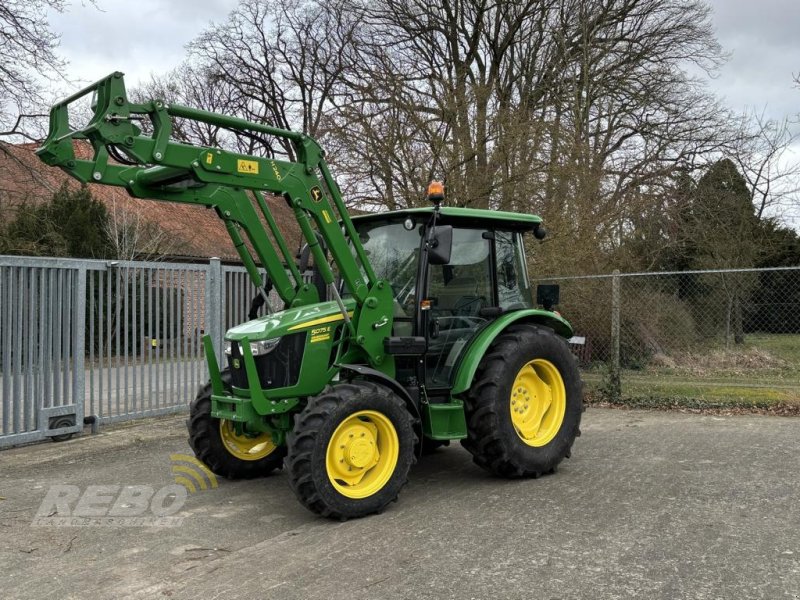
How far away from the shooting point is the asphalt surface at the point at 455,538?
11.6 feet

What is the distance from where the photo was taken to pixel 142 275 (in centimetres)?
810

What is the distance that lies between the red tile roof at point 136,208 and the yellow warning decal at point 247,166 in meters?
4.88

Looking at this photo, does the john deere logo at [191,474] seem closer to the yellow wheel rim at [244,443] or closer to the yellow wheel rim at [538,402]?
the yellow wheel rim at [244,443]

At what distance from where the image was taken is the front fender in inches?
211

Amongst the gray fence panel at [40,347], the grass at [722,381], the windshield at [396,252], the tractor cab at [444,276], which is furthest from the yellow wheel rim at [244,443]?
the grass at [722,381]

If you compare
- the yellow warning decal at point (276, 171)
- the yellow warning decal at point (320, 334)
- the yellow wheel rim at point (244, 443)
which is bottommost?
the yellow wheel rim at point (244, 443)

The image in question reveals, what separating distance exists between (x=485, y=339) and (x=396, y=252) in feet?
3.30

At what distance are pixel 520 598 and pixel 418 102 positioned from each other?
37.6 feet

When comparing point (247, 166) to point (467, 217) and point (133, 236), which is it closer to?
point (467, 217)

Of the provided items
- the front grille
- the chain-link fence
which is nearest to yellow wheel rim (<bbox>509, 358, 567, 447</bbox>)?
the front grille

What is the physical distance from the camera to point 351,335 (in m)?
5.08

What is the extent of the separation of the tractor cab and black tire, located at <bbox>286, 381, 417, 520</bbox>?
2.36ft

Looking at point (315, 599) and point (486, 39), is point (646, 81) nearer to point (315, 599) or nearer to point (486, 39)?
point (486, 39)

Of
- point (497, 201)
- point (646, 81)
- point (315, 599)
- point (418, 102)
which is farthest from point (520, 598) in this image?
point (646, 81)
